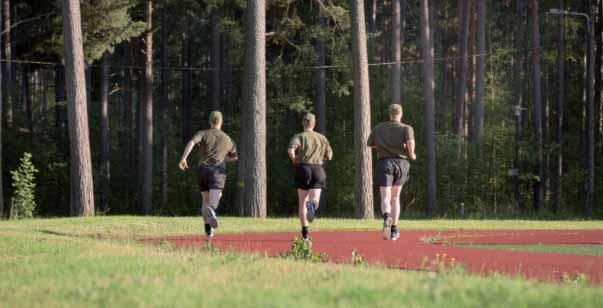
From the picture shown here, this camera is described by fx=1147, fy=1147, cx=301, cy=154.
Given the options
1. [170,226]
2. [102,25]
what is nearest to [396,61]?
[102,25]

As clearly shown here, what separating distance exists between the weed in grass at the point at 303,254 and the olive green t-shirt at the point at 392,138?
12.5 feet

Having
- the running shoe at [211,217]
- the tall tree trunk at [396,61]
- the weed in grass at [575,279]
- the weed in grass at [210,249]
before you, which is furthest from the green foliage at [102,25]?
the weed in grass at [575,279]

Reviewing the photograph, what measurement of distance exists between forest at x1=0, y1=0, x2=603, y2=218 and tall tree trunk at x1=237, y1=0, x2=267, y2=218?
12.2 ft

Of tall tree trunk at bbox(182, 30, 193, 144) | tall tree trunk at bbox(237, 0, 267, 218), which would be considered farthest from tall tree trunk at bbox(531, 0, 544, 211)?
tall tree trunk at bbox(237, 0, 267, 218)

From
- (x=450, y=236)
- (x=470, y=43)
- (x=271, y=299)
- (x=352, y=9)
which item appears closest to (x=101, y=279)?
(x=271, y=299)

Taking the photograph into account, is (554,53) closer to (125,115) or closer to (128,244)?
(125,115)

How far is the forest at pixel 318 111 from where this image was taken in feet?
136

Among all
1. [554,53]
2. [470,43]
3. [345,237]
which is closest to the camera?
[345,237]

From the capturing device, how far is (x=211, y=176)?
1825 centimetres

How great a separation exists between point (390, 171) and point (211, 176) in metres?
Result: 2.84

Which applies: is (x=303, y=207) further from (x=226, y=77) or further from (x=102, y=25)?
(x=226, y=77)

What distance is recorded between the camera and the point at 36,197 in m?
49.6

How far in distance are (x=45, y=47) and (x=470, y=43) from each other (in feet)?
75.2

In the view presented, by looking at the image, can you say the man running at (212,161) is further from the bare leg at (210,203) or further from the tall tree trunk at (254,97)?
the tall tree trunk at (254,97)
